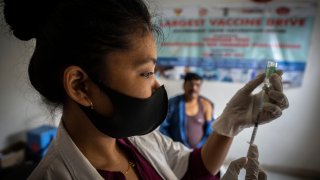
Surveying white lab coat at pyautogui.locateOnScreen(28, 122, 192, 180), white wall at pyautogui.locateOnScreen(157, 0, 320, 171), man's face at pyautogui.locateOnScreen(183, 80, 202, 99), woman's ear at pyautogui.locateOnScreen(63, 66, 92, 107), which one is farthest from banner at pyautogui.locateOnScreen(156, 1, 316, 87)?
woman's ear at pyautogui.locateOnScreen(63, 66, 92, 107)

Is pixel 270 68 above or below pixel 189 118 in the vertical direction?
above

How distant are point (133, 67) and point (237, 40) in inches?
101

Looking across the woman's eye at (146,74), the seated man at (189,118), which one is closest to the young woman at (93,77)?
the woman's eye at (146,74)

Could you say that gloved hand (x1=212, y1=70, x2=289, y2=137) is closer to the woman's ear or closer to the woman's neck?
the woman's neck

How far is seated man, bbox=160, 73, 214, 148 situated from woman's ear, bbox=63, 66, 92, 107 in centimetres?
183

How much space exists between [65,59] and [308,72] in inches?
116

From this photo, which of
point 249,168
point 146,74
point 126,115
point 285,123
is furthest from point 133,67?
point 285,123

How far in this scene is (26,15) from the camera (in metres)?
0.66

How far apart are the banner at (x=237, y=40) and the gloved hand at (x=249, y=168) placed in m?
2.06

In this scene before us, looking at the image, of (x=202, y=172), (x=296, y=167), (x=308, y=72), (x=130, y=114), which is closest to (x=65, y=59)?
(x=130, y=114)

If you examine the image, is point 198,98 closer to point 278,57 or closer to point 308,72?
point 278,57

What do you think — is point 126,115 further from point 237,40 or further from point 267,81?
point 237,40

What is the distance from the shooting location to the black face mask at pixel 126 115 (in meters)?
0.69

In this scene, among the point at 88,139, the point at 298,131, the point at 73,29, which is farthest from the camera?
the point at 298,131
